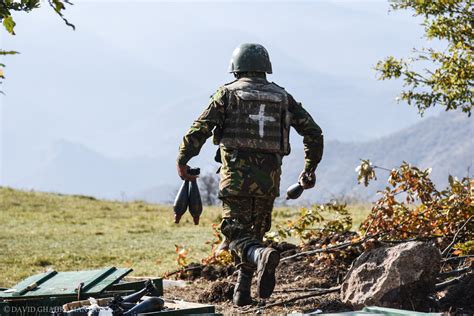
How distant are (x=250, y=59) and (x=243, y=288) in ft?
6.97

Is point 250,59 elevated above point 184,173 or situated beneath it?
elevated above

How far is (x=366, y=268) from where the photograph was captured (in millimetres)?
8312

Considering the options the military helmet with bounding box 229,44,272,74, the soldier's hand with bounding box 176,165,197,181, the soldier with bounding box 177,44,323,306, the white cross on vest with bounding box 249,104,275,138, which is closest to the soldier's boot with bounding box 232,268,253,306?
the soldier with bounding box 177,44,323,306

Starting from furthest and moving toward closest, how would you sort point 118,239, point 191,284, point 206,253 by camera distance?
point 118,239 < point 206,253 < point 191,284

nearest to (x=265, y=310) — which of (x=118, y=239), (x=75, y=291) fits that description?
(x=75, y=291)

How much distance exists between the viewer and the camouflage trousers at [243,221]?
28.5 ft

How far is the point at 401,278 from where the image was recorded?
26.5ft

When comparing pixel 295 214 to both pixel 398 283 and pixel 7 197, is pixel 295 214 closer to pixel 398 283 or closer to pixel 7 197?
pixel 7 197

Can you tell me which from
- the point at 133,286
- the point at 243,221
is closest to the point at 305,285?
the point at 243,221

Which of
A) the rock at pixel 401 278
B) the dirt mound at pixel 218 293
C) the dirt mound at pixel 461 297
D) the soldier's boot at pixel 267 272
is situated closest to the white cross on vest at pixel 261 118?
the soldier's boot at pixel 267 272

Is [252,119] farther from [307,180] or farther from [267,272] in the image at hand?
[267,272]

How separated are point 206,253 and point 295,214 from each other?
7137mm

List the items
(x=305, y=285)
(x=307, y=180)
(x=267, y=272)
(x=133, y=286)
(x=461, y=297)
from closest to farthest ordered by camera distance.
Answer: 1. (x=267, y=272)
2. (x=461, y=297)
3. (x=133, y=286)
4. (x=307, y=180)
5. (x=305, y=285)

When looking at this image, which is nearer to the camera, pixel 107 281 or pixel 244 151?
pixel 107 281
